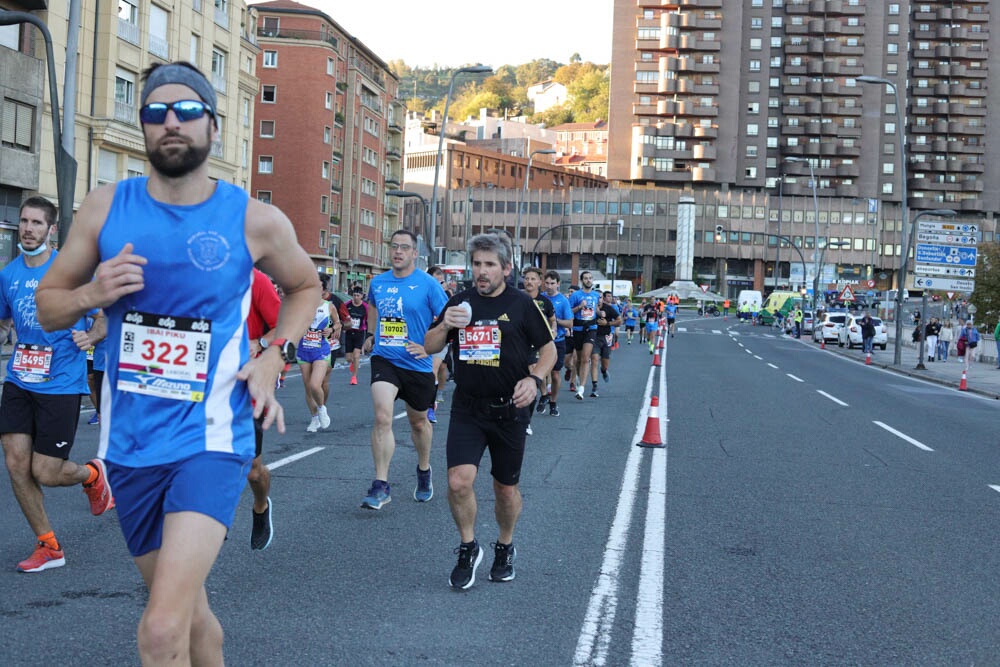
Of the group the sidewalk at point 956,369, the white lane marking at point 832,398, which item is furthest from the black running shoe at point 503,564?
the sidewalk at point 956,369

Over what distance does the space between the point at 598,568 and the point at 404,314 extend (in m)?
2.77

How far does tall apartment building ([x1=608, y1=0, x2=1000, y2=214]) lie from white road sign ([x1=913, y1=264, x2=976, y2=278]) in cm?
7880

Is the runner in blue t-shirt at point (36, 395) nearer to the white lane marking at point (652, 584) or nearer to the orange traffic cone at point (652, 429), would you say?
the white lane marking at point (652, 584)

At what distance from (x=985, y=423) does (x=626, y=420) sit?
609cm

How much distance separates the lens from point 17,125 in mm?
31359

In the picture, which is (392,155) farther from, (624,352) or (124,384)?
(124,384)

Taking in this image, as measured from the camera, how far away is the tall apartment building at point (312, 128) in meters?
68.7

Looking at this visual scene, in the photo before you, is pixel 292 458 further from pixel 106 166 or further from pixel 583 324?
pixel 106 166

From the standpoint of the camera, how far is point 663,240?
111062 millimetres

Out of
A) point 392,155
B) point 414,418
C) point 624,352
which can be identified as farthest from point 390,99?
point 414,418

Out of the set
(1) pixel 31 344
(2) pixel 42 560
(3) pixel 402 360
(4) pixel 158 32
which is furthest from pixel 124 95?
(2) pixel 42 560

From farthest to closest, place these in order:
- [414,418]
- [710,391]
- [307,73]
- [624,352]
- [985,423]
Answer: [307,73] → [624,352] → [710,391] → [985,423] → [414,418]

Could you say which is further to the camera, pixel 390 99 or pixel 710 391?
pixel 390 99

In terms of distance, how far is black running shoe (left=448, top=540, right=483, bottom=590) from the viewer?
5586mm
